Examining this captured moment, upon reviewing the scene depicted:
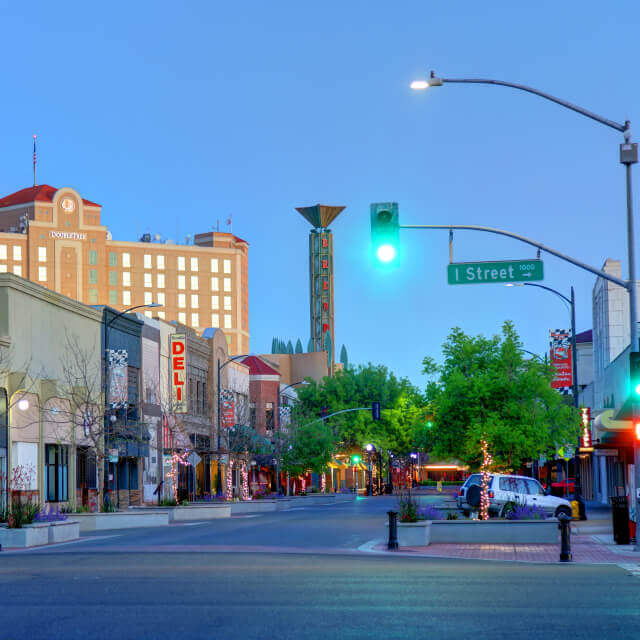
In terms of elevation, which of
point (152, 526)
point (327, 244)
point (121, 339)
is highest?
point (327, 244)

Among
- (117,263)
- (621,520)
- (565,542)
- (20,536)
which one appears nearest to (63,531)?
(20,536)

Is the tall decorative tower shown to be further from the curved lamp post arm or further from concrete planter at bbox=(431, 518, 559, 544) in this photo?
the curved lamp post arm

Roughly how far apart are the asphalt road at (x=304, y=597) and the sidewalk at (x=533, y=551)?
4.68 feet

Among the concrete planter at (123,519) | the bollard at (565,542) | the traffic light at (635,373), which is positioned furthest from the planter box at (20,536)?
the traffic light at (635,373)

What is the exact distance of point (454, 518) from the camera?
2925 cm

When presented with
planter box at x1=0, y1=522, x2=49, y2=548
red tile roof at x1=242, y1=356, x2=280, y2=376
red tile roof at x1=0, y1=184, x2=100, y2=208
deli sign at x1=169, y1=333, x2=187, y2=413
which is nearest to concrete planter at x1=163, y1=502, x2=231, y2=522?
deli sign at x1=169, y1=333, x2=187, y2=413

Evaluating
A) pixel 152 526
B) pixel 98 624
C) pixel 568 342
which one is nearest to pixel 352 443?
pixel 568 342

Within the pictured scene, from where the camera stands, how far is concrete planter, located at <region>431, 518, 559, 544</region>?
27812 millimetres

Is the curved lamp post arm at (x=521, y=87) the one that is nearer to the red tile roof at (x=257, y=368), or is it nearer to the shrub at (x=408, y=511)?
the shrub at (x=408, y=511)

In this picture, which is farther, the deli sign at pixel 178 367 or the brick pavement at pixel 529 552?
the deli sign at pixel 178 367

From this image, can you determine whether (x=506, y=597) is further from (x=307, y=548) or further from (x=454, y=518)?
(x=454, y=518)

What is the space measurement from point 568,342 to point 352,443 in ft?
84.8

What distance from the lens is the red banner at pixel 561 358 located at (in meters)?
68.8

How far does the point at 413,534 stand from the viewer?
26297 mm
